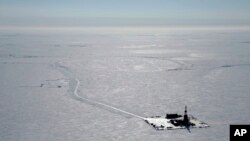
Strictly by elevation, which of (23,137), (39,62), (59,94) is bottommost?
(23,137)

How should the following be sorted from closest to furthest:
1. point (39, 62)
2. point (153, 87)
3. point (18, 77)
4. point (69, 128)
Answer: point (69, 128)
point (153, 87)
point (18, 77)
point (39, 62)

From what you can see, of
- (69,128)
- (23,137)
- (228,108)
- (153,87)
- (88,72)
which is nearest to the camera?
(23,137)

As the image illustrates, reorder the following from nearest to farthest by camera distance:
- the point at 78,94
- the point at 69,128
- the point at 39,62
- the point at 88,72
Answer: the point at 69,128
the point at 78,94
the point at 88,72
the point at 39,62

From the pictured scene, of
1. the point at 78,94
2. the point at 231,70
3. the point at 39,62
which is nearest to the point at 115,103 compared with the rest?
the point at 78,94

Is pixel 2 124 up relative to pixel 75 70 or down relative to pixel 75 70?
down

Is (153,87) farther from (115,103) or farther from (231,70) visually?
(231,70)

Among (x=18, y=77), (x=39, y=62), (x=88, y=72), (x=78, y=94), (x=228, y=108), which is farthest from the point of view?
(x=39, y=62)

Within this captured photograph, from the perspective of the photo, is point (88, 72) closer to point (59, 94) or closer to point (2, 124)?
point (59, 94)

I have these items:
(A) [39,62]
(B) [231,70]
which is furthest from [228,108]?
(A) [39,62]

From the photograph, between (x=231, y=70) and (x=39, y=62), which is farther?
(x=39, y=62)
